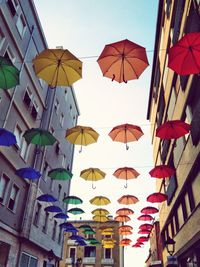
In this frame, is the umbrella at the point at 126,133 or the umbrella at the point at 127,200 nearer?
the umbrella at the point at 126,133

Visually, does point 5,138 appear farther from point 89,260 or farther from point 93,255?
point 93,255

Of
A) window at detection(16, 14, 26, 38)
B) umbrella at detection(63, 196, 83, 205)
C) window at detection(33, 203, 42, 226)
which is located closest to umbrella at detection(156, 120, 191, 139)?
umbrella at detection(63, 196, 83, 205)

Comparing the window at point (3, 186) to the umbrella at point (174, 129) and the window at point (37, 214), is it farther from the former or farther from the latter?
the umbrella at point (174, 129)

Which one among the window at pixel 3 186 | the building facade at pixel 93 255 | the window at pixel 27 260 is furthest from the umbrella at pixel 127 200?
the building facade at pixel 93 255

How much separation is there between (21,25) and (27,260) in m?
17.5

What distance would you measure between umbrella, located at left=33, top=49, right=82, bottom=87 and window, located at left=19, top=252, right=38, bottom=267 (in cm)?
1320

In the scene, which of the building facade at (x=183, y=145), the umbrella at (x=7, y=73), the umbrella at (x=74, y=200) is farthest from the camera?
the umbrella at (x=74, y=200)

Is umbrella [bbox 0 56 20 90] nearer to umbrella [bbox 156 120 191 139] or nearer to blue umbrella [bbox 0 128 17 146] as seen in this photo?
blue umbrella [bbox 0 128 17 146]

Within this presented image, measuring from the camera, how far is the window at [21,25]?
1908 centimetres

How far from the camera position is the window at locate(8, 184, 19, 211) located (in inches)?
672

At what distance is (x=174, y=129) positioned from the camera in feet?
38.2

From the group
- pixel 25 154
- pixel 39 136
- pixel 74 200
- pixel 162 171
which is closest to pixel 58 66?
pixel 39 136

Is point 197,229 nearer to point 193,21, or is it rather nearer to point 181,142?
point 181,142

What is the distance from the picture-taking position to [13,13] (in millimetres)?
18344
